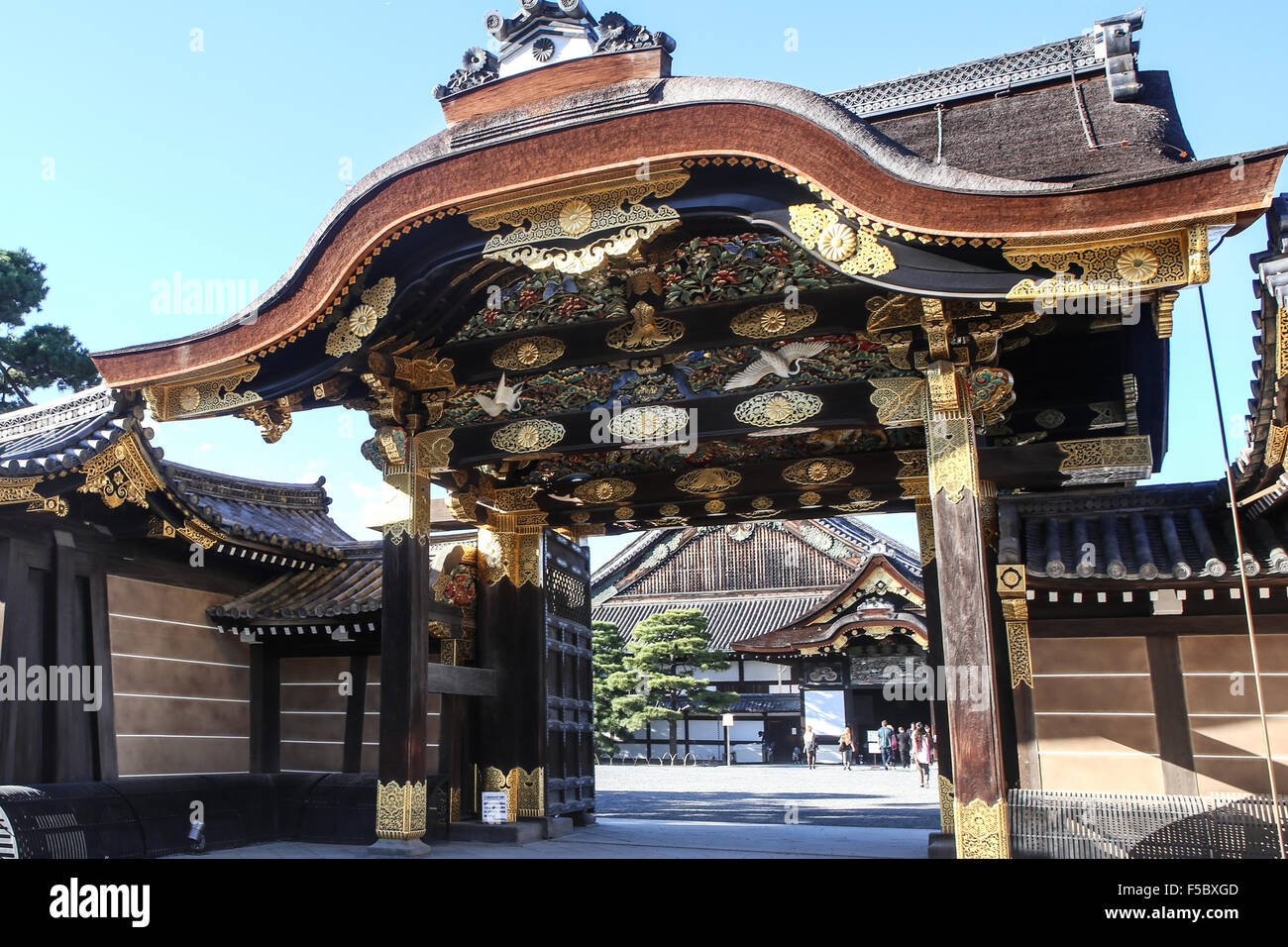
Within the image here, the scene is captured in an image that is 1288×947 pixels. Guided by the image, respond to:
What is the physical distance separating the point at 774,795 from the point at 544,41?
1559 centimetres

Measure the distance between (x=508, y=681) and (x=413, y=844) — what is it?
2631 millimetres

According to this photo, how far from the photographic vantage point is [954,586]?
6.98m

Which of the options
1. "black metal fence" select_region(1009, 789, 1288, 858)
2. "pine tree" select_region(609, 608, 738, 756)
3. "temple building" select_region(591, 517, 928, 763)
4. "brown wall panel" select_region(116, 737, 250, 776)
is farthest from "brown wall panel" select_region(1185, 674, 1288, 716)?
"pine tree" select_region(609, 608, 738, 756)

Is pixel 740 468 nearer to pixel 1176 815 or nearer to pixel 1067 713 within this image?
pixel 1067 713

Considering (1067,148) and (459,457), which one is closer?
(1067,148)

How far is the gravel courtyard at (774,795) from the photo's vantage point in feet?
47.4

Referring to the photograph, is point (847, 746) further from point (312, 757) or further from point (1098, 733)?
point (1098, 733)

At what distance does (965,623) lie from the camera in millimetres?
6891

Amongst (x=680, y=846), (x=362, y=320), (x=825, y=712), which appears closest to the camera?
(x=362, y=320)

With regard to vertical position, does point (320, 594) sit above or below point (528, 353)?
below

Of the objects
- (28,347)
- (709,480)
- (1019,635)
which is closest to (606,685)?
(28,347)

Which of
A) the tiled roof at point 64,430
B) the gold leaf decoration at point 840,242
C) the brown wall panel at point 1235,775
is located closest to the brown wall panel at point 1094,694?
the brown wall panel at point 1235,775

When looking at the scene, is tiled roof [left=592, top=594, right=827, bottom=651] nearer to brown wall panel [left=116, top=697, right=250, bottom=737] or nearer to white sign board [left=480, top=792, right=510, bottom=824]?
white sign board [left=480, top=792, right=510, bottom=824]
